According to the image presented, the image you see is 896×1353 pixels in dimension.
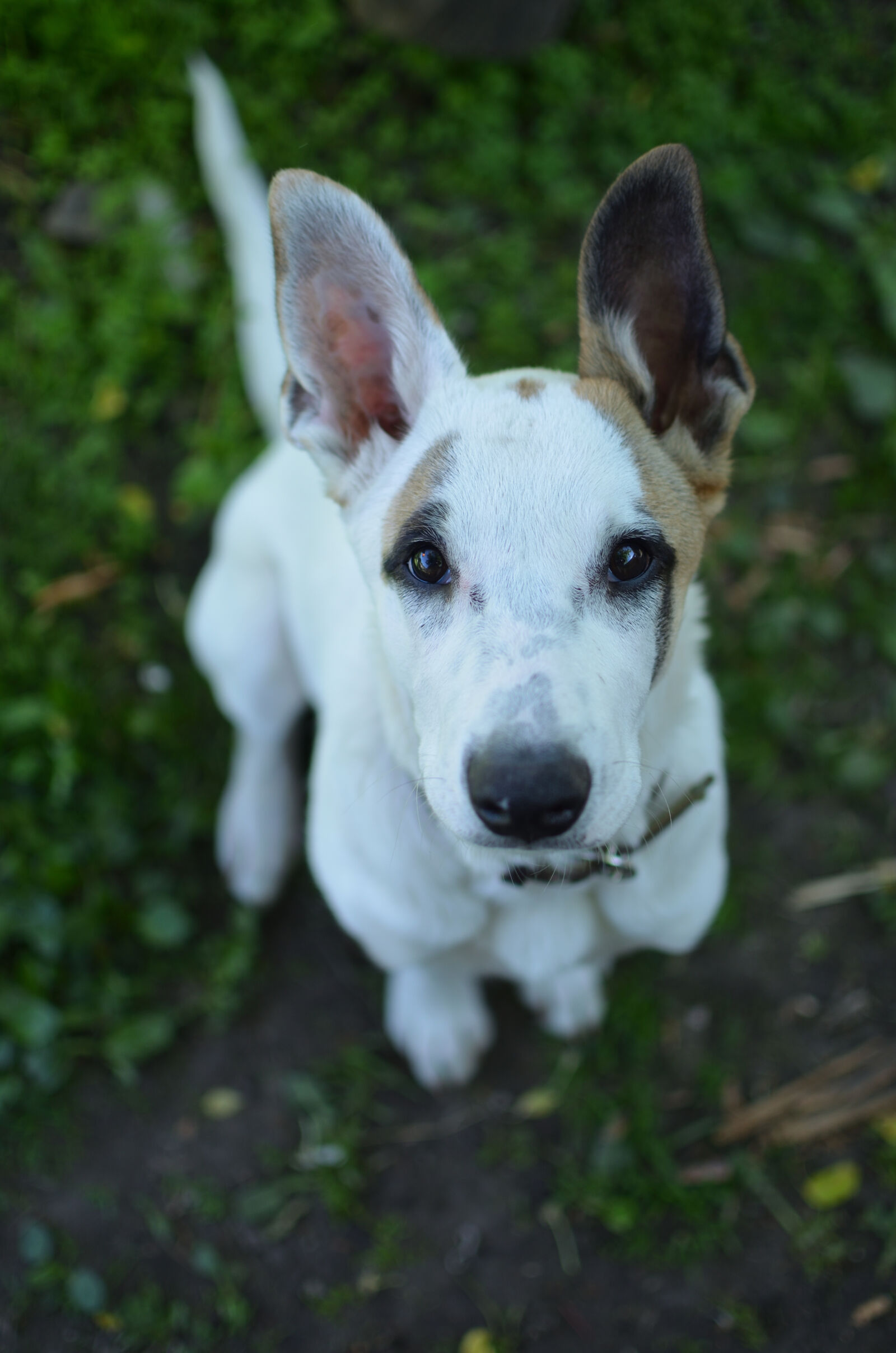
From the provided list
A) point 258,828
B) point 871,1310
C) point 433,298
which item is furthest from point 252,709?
point 871,1310

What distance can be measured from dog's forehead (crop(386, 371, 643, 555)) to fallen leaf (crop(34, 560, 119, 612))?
2598 mm

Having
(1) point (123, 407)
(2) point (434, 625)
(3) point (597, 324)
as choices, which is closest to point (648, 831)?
(2) point (434, 625)

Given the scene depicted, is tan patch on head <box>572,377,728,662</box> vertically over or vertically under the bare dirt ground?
over

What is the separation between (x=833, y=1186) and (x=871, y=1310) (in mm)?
391

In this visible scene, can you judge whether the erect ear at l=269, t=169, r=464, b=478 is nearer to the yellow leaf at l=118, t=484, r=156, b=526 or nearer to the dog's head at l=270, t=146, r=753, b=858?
the dog's head at l=270, t=146, r=753, b=858

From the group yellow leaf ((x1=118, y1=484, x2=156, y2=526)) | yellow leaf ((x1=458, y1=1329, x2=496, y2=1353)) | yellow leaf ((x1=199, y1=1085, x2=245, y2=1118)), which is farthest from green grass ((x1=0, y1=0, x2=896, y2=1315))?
yellow leaf ((x1=458, y1=1329, x2=496, y2=1353))

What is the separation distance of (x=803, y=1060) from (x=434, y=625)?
276cm

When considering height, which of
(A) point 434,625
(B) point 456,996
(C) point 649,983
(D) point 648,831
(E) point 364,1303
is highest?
(A) point 434,625

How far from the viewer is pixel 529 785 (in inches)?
69.4

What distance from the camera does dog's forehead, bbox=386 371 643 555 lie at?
1.97 meters

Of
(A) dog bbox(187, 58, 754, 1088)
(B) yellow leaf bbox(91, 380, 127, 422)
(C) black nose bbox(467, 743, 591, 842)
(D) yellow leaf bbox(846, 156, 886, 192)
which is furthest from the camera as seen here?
(D) yellow leaf bbox(846, 156, 886, 192)

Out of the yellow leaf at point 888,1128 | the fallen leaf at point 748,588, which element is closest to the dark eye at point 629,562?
the fallen leaf at point 748,588

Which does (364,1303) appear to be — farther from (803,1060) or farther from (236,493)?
(236,493)

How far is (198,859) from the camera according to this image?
4051mm
